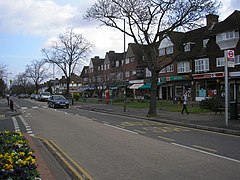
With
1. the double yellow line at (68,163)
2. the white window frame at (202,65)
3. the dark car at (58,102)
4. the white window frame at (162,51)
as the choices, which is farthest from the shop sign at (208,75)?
the double yellow line at (68,163)

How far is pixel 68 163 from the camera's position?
7.18 m

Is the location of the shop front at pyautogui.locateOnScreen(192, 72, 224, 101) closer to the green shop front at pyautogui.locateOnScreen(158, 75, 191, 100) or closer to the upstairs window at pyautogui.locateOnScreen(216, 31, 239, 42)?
the green shop front at pyautogui.locateOnScreen(158, 75, 191, 100)

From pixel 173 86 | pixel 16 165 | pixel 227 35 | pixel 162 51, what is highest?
pixel 162 51

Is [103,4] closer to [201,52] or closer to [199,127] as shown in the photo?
[199,127]

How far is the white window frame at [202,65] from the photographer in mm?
41578

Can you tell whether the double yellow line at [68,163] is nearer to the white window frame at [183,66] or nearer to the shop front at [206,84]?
the shop front at [206,84]

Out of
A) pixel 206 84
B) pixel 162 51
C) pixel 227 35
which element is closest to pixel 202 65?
pixel 206 84

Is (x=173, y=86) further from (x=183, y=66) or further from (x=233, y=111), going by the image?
(x=233, y=111)

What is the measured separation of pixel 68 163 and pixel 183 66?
40.8 meters

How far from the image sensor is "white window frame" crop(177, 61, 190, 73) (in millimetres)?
45000

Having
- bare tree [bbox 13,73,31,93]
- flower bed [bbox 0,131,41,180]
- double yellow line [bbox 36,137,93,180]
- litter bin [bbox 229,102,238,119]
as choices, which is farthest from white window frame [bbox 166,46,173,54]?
bare tree [bbox 13,73,31,93]

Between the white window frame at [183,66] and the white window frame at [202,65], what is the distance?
6.18 ft

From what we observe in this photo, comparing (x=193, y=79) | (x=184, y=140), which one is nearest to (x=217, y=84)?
(x=193, y=79)

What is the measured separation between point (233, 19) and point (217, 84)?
9.17 m
